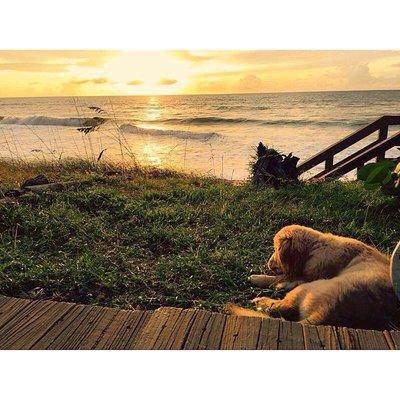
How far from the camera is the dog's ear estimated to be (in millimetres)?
3447

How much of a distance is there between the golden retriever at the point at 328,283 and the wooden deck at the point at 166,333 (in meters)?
0.33

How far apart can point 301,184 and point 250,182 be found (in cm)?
65

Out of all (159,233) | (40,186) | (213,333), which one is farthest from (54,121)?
(213,333)

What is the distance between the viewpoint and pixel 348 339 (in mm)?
2387

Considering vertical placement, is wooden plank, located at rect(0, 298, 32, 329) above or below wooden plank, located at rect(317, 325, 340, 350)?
above

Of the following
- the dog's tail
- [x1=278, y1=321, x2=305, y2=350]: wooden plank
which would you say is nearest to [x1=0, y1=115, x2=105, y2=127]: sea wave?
the dog's tail

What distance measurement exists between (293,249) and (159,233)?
1342 mm

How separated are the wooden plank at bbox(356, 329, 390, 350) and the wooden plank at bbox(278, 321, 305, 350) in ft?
0.99

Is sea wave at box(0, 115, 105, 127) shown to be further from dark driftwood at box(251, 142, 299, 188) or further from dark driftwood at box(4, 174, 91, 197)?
dark driftwood at box(251, 142, 299, 188)

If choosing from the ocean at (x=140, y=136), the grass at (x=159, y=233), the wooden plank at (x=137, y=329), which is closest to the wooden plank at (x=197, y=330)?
the wooden plank at (x=137, y=329)

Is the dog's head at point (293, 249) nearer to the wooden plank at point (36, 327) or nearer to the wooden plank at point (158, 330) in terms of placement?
the wooden plank at point (158, 330)

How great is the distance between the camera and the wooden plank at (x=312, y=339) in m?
2.33

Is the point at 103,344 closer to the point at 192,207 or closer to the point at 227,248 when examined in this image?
the point at 227,248
